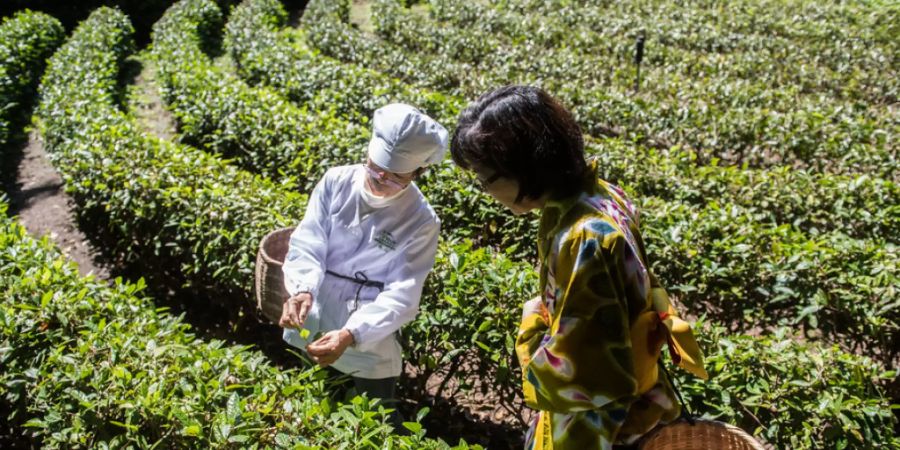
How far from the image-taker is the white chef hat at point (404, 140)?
7.95ft

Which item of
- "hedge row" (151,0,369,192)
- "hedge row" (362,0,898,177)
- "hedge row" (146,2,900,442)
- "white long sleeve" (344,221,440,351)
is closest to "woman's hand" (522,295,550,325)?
"white long sleeve" (344,221,440,351)

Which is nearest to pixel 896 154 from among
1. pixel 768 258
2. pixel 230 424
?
pixel 768 258

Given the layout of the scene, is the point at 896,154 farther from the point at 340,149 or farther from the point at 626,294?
the point at 626,294

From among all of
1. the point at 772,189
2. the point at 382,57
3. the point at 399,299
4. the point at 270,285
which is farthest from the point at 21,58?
the point at 772,189

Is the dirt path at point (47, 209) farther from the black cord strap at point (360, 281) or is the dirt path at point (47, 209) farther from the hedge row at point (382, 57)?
the hedge row at point (382, 57)

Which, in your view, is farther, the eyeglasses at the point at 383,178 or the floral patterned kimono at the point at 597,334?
the eyeglasses at the point at 383,178

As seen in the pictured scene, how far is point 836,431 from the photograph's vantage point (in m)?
2.61

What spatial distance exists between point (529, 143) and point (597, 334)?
0.50 metres

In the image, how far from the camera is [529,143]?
1724 mm

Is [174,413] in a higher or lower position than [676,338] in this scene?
lower

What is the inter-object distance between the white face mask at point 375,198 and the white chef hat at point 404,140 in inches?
A: 6.7

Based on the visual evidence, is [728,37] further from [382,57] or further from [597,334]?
[597,334]

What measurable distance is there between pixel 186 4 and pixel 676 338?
46.5ft

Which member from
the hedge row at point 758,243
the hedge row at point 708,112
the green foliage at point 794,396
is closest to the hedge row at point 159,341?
the green foliage at point 794,396
